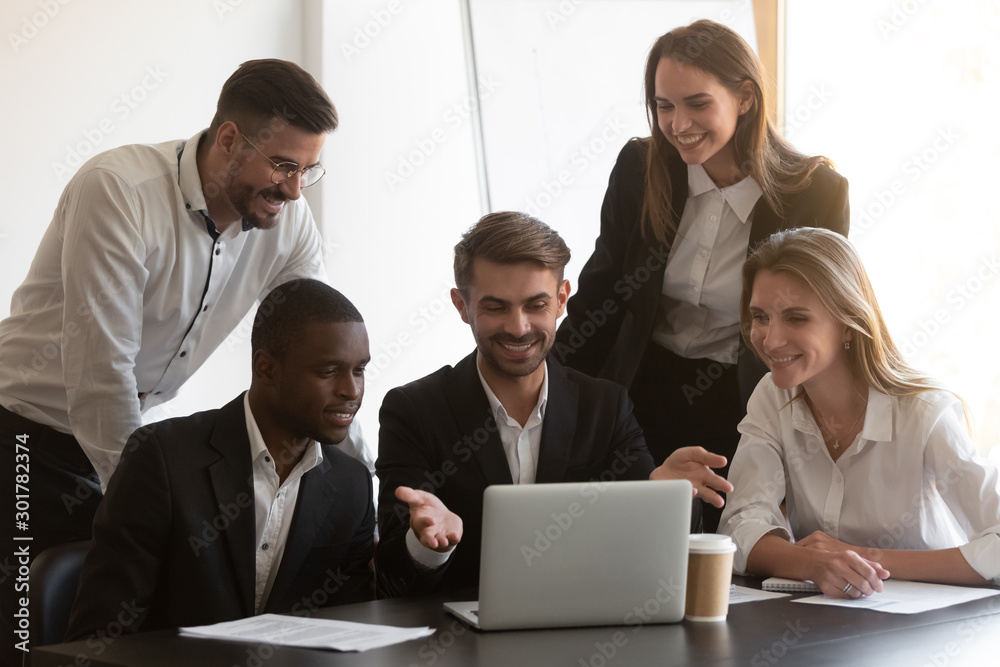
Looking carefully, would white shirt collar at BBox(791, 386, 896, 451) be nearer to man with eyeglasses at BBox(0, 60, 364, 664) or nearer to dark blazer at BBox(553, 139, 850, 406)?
dark blazer at BBox(553, 139, 850, 406)

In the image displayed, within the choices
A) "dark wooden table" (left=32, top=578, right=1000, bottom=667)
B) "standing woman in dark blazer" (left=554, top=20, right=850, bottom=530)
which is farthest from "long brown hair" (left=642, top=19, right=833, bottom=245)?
"dark wooden table" (left=32, top=578, right=1000, bottom=667)

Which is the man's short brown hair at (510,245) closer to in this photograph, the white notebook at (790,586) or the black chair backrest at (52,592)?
the white notebook at (790,586)

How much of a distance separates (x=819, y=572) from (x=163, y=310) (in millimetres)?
1461

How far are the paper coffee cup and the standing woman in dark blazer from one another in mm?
928

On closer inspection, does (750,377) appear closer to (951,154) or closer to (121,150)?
(121,150)

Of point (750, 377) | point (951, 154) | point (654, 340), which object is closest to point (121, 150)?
point (654, 340)

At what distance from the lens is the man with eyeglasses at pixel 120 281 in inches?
78.7

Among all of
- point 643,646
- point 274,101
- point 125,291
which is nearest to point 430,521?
point 643,646

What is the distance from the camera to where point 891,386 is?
205 cm

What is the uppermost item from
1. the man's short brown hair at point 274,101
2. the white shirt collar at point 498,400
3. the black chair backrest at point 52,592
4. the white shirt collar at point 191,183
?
the man's short brown hair at point 274,101

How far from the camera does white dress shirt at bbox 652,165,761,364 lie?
237 centimetres

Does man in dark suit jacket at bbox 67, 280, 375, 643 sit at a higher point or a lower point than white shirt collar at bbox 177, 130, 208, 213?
lower

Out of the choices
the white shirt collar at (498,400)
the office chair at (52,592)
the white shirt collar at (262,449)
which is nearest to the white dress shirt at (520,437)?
the white shirt collar at (498,400)

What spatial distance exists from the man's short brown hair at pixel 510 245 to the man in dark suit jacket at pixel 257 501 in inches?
13.0
